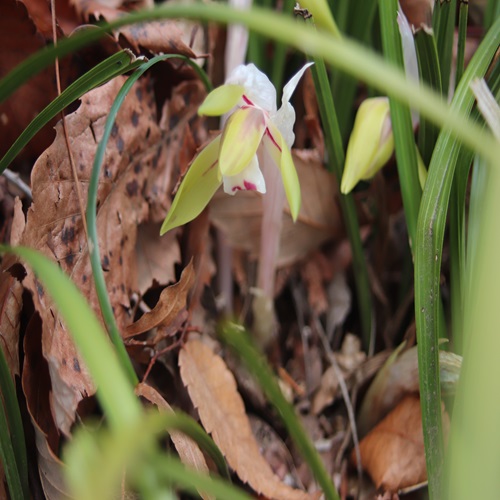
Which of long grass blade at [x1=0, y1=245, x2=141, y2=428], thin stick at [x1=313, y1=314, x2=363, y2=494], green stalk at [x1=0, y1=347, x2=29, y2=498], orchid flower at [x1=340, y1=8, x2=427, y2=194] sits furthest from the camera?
thin stick at [x1=313, y1=314, x2=363, y2=494]

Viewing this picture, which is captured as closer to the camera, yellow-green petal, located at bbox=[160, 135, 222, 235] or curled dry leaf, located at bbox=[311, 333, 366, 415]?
yellow-green petal, located at bbox=[160, 135, 222, 235]

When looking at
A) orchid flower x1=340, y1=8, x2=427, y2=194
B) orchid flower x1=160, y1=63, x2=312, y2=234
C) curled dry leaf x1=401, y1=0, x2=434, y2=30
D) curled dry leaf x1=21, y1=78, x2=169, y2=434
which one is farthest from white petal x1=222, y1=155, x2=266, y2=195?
curled dry leaf x1=401, y1=0, x2=434, y2=30

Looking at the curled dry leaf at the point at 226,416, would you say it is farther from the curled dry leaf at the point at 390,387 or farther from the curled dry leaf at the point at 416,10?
the curled dry leaf at the point at 416,10

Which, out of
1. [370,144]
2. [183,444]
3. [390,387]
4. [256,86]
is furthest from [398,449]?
[256,86]

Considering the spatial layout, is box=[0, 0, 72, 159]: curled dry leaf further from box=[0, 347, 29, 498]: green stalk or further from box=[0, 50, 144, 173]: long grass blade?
box=[0, 347, 29, 498]: green stalk

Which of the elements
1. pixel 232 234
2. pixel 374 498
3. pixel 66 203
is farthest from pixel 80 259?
pixel 374 498

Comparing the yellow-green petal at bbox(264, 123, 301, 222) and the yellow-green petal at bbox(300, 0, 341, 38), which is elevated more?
the yellow-green petal at bbox(300, 0, 341, 38)

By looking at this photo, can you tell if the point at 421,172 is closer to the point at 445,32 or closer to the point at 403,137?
the point at 403,137

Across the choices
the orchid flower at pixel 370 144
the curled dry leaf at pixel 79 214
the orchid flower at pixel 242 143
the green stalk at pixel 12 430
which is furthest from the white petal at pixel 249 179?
the green stalk at pixel 12 430
